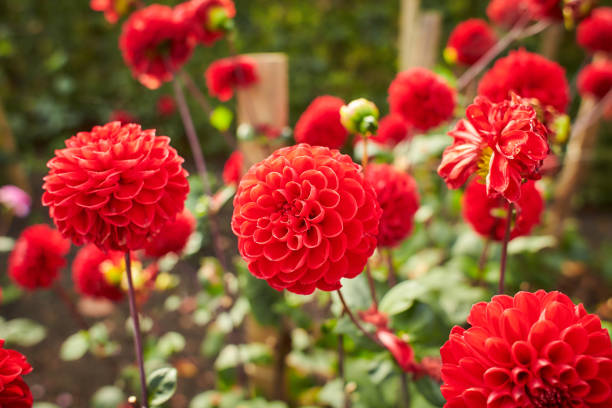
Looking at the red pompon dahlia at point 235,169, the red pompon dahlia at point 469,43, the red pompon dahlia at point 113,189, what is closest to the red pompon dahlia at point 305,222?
the red pompon dahlia at point 113,189

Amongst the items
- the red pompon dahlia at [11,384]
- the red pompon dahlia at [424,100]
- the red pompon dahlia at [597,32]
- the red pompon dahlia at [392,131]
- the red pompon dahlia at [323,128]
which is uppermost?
the red pompon dahlia at [597,32]

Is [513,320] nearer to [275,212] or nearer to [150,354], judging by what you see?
[275,212]

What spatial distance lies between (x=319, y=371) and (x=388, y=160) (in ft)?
2.27

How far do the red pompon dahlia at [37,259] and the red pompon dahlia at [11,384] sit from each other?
22.0 inches

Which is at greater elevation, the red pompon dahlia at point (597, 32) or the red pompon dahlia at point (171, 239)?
the red pompon dahlia at point (597, 32)

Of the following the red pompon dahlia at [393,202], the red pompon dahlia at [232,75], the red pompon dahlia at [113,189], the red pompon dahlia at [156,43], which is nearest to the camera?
the red pompon dahlia at [113,189]

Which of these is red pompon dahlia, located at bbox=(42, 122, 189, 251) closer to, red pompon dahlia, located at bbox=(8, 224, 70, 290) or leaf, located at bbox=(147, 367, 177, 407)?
leaf, located at bbox=(147, 367, 177, 407)

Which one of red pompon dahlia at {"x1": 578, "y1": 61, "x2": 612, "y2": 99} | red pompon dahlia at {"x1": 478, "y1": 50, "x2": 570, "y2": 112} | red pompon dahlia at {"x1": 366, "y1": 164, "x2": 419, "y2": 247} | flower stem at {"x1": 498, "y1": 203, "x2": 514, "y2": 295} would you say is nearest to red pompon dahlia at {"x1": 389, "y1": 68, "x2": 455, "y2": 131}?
red pompon dahlia at {"x1": 478, "y1": 50, "x2": 570, "y2": 112}

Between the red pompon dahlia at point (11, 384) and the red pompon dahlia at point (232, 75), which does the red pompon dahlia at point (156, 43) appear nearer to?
the red pompon dahlia at point (232, 75)

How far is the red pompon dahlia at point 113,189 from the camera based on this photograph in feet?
1.73

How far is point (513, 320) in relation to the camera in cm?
43

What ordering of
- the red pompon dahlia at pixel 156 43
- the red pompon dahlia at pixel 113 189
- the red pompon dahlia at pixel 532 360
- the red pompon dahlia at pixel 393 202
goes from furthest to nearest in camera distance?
the red pompon dahlia at pixel 156 43
the red pompon dahlia at pixel 393 202
the red pompon dahlia at pixel 113 189
the red pompon dahlia at pixel 532 360

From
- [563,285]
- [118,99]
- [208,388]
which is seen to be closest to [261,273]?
[208,388]

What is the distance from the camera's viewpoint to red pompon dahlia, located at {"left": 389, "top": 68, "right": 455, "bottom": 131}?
977mm
